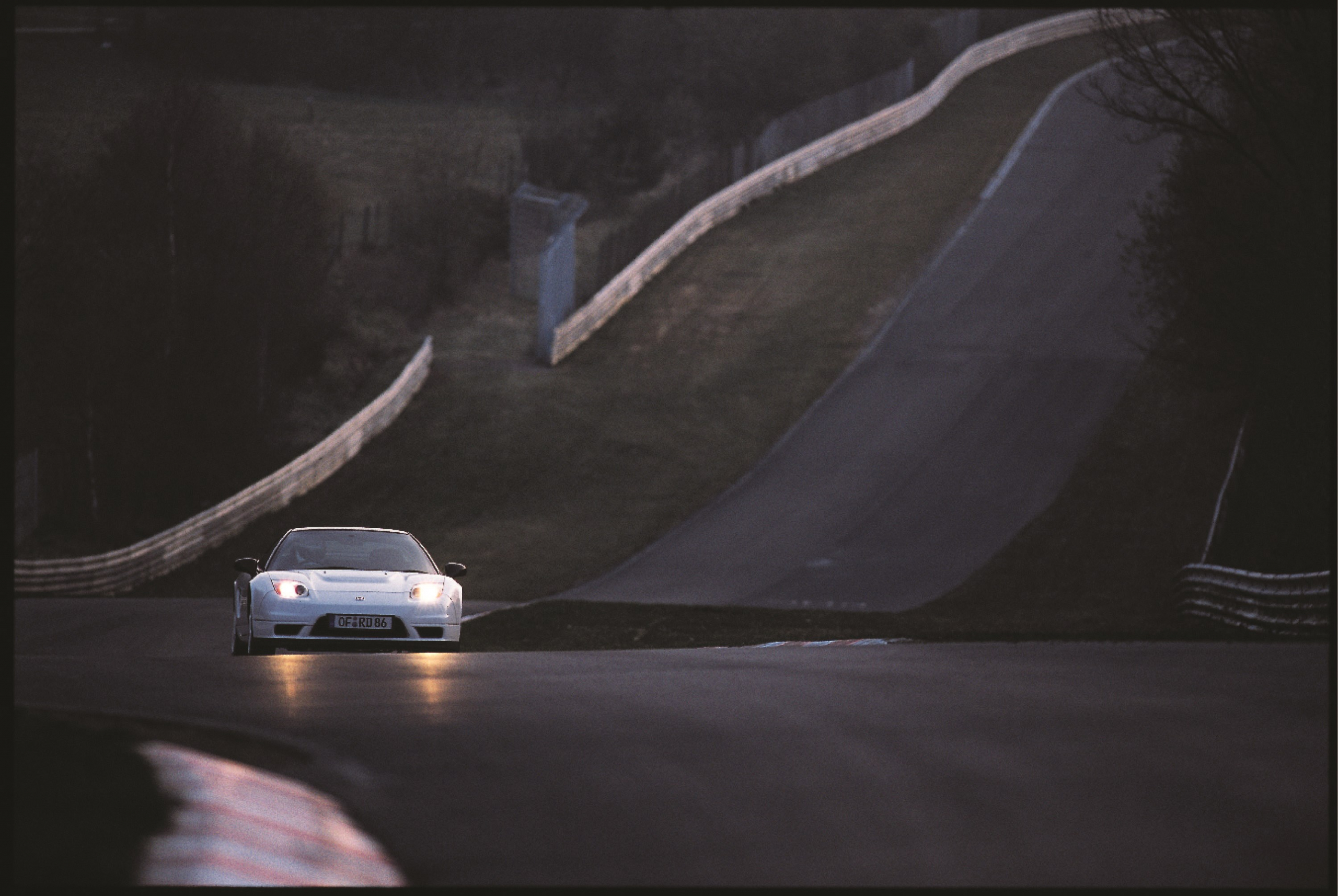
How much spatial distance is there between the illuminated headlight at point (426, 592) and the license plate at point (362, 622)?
0.98 ft

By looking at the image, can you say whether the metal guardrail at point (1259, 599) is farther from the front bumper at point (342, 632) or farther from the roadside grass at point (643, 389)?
the roadside grass at point (643, 389)

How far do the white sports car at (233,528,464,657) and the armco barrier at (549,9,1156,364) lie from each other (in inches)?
1056

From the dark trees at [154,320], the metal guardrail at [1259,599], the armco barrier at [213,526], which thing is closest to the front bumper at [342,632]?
the metal guardrail at [1259,599]

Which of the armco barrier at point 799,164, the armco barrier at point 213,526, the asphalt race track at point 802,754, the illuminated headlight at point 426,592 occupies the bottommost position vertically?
the armco barrier at point 213,526

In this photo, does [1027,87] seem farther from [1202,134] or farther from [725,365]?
[1202,134]

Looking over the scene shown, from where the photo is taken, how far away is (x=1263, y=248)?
22922mm

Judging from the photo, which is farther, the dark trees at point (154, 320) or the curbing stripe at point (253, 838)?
the dark trees at point (154, 320)

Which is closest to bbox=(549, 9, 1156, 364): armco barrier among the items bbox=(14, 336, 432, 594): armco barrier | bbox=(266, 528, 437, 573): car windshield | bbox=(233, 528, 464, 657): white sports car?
bbox=(14, 336, 432, 594): armco barrier

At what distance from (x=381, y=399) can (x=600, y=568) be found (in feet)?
36.9

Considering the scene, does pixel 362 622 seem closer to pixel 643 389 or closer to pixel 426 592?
pixel 426 592

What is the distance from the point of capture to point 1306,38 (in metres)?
19.3

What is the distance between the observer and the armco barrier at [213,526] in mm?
26156

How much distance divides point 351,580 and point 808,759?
7.41 meters

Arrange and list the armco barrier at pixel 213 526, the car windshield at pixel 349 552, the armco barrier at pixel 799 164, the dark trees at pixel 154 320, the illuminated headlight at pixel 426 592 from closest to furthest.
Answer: the illuminated headlight at pixel 426 592 → the car windshield at pixel 349 552 → the armco barrier at pixel 213 526 → the dark trees at pixel 154 320 → the armco barrier at pixel 799 164
